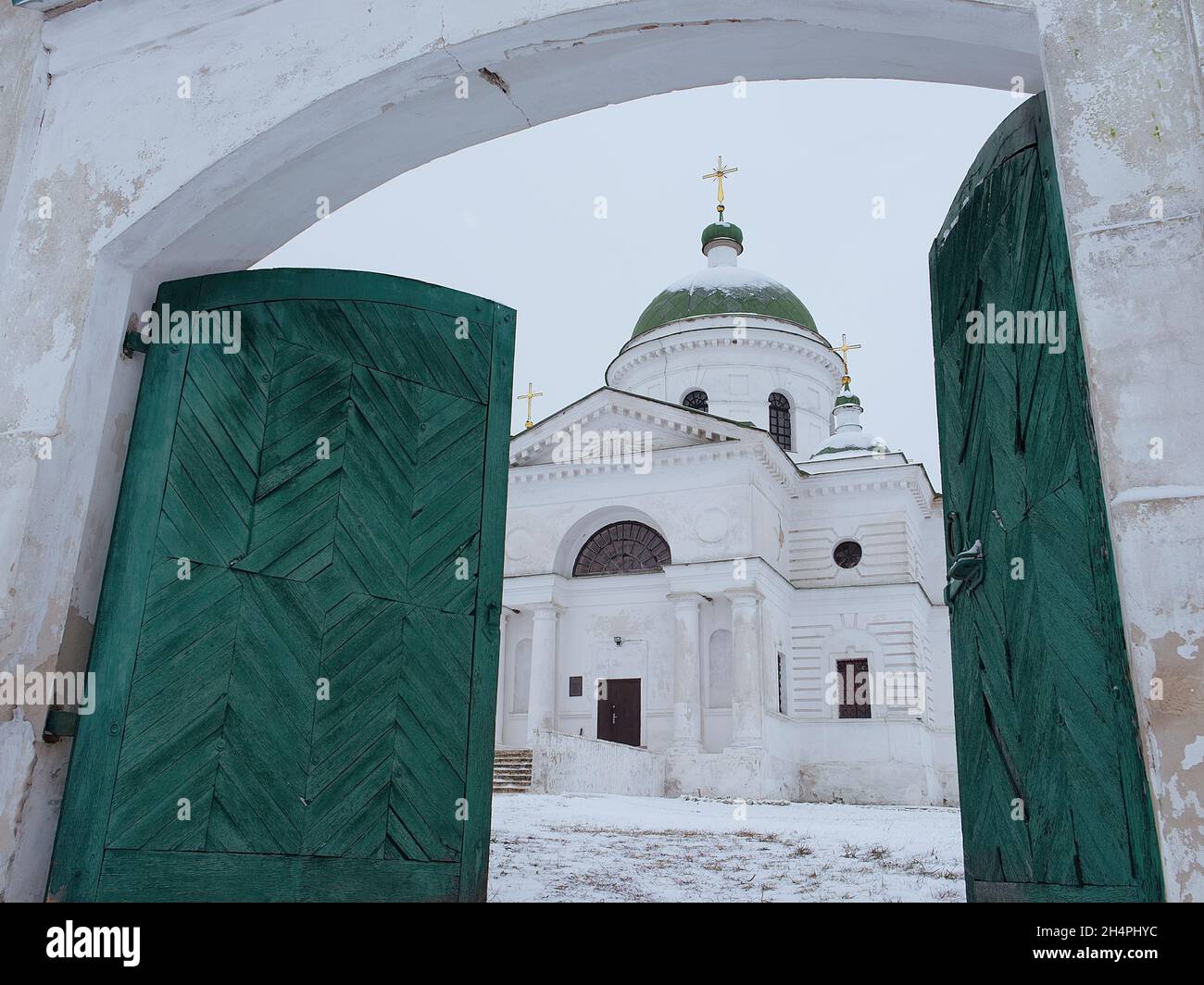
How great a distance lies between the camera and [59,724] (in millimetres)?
3801

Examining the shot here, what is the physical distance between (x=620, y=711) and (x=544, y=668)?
1882mm

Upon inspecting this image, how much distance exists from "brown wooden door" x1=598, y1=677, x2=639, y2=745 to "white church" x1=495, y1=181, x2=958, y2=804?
0.04 m

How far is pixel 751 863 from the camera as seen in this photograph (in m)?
7.13

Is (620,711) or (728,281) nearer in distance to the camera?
(620,711)

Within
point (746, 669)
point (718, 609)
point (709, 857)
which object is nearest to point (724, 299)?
point (718, 609)

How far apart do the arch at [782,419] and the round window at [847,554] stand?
4009mm

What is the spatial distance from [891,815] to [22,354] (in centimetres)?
1431

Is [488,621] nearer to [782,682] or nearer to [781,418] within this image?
[782,682]

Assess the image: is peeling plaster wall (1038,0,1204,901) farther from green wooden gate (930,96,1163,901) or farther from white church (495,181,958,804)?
white church (495,181,958,804)

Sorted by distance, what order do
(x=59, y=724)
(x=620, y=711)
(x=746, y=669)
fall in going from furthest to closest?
(x=620, y=711)
(x=746, y=669)
(x=59, y=724)

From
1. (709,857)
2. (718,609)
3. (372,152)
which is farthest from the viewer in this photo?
(718,609)

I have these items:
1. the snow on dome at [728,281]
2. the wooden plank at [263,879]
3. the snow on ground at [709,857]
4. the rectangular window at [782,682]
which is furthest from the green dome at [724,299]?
the wooden plank at [263,879]

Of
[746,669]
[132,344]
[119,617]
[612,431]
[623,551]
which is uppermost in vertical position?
[612,431]
